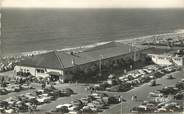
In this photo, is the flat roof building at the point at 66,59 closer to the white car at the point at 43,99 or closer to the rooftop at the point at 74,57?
the rooftop at the point at 74,57

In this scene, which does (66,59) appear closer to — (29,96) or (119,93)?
(29,96)

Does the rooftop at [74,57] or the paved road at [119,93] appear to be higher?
the rooftop at [74,57]

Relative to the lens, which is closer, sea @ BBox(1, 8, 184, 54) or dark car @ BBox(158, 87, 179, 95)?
sea @ BBox(1, 8, 184, 54)

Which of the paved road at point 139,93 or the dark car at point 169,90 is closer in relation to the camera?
the paved road at point 139,93

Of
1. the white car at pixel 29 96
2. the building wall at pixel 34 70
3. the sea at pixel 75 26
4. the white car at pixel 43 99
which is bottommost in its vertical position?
the white car at pixel 43 99

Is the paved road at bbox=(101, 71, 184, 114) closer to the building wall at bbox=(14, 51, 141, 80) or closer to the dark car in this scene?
the dark car

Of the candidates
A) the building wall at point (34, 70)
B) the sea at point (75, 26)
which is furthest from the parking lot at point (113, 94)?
the sea at point (75, 26)

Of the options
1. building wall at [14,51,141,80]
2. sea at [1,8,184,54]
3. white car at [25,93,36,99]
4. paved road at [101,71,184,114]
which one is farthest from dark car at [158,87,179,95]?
white car at [25,93,36,99]

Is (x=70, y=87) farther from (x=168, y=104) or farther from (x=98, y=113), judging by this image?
(x=168, y=104)

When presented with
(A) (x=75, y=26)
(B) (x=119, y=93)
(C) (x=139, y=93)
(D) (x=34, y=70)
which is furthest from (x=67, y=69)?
(C) (x=139, y=93)
